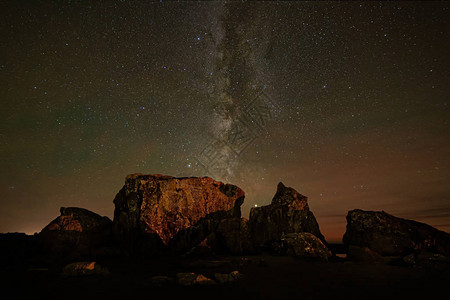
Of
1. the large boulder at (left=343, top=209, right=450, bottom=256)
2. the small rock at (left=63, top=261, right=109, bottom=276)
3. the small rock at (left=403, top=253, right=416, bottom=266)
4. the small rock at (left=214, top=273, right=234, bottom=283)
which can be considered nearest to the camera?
the small rock at (left=214, top=273, right=234, bottom=283)

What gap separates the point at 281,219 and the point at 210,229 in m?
8.43

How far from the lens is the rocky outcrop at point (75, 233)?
19.4 metres

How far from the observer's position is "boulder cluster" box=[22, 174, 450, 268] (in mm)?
17453

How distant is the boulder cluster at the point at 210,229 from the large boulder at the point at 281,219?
0.10 metres

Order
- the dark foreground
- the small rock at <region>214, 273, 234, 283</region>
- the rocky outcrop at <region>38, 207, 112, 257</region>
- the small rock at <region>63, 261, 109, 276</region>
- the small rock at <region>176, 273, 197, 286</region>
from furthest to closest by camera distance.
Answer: the rocky outcrop at <region>38, 207, 112, 257</region> → the small rock at <region>63, 261, 109, 276</region> → the small rock at <region>214, 273, 234, 283</region> → the small rock at <region>176, 273, 197, 286</region> → the dark foreground

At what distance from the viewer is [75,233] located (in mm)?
20250

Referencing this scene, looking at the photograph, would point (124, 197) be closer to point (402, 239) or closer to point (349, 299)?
point (349, 299)

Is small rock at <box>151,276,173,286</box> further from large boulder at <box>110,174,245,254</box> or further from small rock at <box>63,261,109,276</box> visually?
large boulder at <box>110,174,245,254</box>

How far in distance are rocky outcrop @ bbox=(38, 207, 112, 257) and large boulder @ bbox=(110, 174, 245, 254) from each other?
4.59ft

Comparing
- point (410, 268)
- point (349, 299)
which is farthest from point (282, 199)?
point (349, 299)

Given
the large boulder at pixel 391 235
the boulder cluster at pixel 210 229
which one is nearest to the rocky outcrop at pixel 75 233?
the boulder cluster at pixel 210 229

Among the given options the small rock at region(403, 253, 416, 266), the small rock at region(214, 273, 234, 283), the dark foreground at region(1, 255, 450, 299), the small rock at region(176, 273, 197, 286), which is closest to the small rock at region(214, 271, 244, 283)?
the small rock at region(214, 273, 234, 283)

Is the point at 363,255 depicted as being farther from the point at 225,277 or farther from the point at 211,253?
the point at 211,253

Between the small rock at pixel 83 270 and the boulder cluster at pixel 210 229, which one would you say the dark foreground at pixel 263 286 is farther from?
the boulder cluster at pixel 210 229
